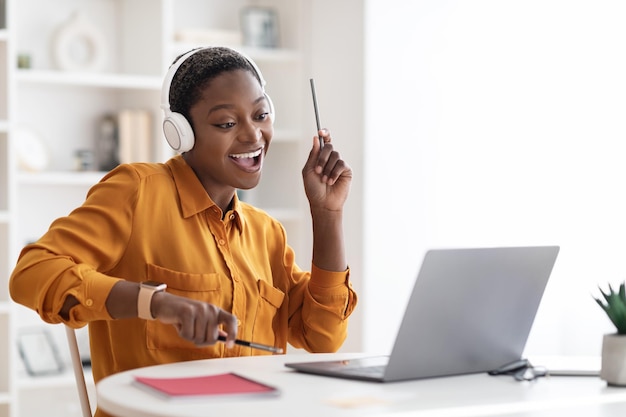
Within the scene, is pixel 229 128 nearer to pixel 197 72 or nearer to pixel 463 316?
pixel 197 72

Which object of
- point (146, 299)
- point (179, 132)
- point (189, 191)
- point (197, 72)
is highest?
point (197, 72)

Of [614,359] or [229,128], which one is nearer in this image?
[614,359]

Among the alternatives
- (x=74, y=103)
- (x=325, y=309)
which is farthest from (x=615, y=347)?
(x=74, y=103)

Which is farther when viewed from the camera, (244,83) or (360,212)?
(360,212)

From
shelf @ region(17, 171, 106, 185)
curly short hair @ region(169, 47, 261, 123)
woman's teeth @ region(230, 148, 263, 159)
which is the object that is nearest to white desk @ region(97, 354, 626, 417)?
woman's teeth @ region(230, 148, 263, 159)

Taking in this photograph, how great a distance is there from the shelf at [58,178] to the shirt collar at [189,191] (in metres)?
1.75

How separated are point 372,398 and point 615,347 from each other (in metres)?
0.46

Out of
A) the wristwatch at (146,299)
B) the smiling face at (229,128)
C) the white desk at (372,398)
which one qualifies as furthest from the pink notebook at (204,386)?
A: the smiling face at (229,128)

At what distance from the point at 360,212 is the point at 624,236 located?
3.21 feet

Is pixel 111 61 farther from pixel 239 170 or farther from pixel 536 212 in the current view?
pixel 239 170

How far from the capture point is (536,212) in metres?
3.97

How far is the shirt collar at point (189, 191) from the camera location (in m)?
1.89

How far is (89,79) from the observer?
144 inches

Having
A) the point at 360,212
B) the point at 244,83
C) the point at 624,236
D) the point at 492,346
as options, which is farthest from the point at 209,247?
the point at 624,236
